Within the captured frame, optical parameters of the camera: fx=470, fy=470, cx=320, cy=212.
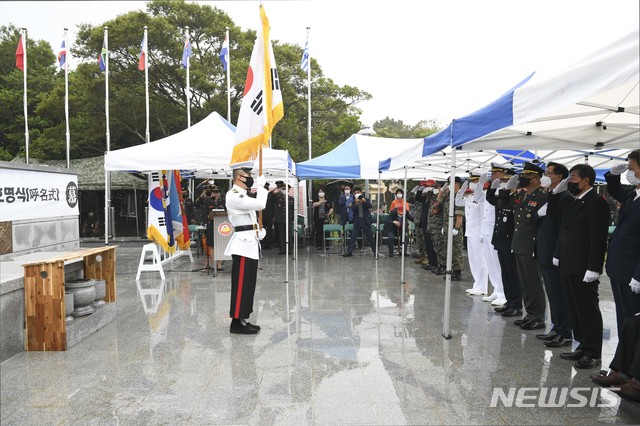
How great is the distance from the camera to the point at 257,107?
6.15 metres

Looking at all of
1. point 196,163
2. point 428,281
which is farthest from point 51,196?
point 428,281

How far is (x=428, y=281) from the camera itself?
8953 mm

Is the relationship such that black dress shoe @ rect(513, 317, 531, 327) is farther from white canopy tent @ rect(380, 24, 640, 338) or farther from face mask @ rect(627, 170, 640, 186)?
face mask @ rect(627, 170, 640, 186)

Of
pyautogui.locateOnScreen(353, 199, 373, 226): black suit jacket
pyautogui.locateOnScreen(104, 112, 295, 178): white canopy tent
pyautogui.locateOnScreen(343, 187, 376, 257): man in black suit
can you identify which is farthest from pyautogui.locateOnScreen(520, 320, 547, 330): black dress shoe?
pyautogui.locateOnScreen(353, 199, 373, 226): black suit jacket

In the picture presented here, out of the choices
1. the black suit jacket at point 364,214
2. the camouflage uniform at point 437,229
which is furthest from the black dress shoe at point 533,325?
the black suit jacket at point 364,214

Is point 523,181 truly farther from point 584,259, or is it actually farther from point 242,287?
point 242,287

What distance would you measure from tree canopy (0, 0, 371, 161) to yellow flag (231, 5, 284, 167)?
1626 cm

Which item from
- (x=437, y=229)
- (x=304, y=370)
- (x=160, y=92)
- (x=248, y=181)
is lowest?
(x=304, y=370)

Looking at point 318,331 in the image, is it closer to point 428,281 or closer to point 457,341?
point 457,341

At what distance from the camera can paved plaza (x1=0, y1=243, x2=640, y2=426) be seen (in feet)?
11.3

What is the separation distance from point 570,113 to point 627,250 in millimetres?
1266

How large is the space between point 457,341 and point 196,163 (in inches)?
234

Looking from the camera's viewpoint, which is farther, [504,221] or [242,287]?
[504,221]

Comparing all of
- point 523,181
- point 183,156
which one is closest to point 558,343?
point 523,181
